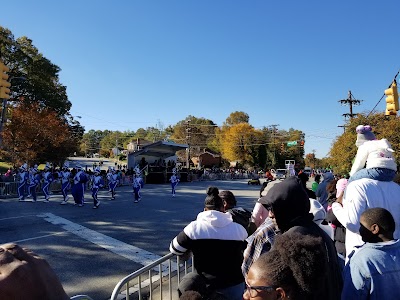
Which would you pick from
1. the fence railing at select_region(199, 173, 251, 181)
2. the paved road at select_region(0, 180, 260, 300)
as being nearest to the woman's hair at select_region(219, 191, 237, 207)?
the paved road at select_region(0, 180, 260, 300)

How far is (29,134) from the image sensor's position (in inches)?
1152

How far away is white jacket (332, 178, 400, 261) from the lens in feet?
9.45

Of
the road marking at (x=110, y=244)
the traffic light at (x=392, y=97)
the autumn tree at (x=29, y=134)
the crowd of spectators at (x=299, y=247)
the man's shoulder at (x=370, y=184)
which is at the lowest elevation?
the road marking at (x=110, y=244)

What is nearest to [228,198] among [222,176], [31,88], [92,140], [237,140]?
[31,88]

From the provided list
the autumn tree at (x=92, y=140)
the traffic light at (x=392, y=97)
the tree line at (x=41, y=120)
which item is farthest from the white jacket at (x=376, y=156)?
the autumn tree at (x=92, y=140)

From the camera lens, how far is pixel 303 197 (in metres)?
2.38

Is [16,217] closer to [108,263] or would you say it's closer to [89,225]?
[89,225]

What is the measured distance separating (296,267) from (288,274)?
0.16ft

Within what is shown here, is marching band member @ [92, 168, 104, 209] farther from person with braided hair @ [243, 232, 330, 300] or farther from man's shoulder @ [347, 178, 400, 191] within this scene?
person with braided hair @ [243, 232, 330, 300]

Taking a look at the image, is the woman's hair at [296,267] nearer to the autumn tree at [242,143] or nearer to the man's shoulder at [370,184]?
the man's shoulder at [370,184]

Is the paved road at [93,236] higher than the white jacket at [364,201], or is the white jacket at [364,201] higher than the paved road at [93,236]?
the white jacket at [364,201]

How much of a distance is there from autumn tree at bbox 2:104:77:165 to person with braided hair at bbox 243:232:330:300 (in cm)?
3068

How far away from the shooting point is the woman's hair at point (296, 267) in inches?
61.8

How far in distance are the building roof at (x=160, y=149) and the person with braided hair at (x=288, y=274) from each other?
3524cm
